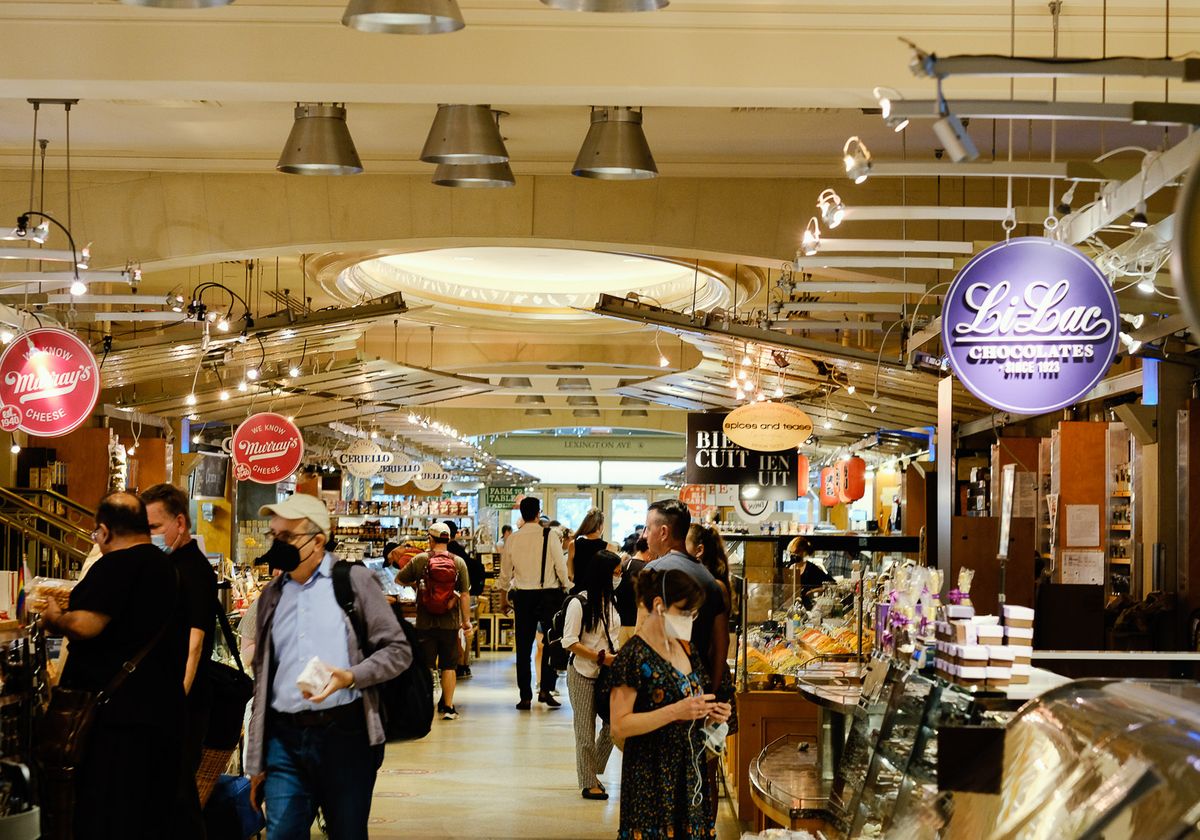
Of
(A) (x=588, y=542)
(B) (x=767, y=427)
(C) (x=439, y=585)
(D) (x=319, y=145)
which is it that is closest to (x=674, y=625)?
(D) (x=319, y=145)

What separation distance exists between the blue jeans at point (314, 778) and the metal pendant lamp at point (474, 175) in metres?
3.51

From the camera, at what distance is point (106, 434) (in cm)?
1788

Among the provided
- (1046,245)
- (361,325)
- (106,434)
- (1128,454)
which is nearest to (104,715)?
(1046,245)

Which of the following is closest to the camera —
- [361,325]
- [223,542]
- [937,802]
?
[937,802]

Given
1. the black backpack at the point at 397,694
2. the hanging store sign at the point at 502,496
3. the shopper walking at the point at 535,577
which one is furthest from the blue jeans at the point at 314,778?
the hanging store sign at the point at 502,496

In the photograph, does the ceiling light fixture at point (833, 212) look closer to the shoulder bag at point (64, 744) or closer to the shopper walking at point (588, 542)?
the shoulder bag at point (64, 744)

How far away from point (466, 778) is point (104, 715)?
14.7 feet

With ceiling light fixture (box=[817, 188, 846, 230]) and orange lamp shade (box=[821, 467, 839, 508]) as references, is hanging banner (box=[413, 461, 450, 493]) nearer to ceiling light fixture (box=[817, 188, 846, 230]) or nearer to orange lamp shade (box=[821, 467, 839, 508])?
orange lamp shade (box=[821, 467, 839, 508])

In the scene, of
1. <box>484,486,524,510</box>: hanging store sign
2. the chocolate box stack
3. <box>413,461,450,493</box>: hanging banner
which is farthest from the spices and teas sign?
<box>484,486,524,510</box>: hanging store sign

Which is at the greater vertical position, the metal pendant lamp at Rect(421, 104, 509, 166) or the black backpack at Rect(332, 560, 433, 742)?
the metal pendant lamp at Rect(421, 104, 509, 166)

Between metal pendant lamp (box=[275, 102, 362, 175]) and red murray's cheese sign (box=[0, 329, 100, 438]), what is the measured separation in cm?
234

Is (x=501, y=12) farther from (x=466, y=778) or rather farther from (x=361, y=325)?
(x=361, y=325)

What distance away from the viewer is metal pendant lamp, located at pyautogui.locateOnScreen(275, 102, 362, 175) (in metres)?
7.30

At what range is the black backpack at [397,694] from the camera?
203 inches
